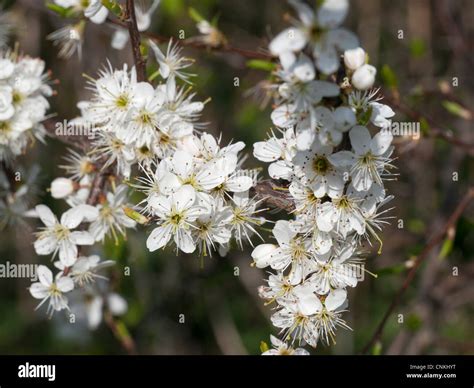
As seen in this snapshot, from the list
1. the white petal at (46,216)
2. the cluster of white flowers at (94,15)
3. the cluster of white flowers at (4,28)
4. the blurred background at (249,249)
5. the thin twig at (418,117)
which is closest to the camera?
the cluster of white flowers at (94,15)

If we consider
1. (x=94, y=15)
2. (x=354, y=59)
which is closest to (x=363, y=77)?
(x=354, y=59)

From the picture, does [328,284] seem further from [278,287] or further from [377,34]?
[377,34]

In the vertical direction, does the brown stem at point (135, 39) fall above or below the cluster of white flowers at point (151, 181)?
above

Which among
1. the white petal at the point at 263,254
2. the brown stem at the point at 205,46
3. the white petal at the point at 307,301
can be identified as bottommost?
the white petal at the point at 307,301

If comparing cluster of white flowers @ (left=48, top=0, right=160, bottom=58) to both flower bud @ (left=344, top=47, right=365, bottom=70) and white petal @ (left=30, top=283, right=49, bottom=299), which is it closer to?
flower bud @ (left=344, top=47, right=365, bottom=70)

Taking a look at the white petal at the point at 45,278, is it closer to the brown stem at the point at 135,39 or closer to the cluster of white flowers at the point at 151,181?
the cluster of white flowers at the point at 151,181

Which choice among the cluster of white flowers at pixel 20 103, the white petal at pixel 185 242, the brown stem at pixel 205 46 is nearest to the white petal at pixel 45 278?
the cluster of white flowers at pixel 20 103

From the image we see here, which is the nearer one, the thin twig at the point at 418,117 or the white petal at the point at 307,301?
the white petal at the point at 307,301
